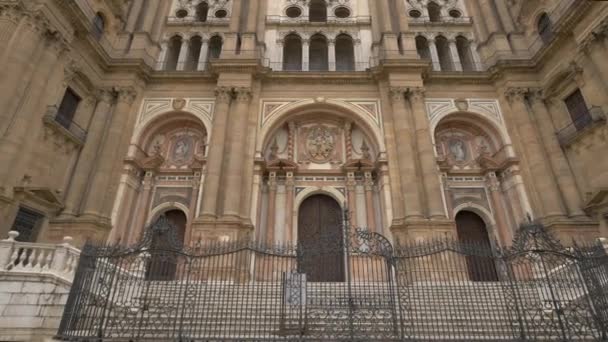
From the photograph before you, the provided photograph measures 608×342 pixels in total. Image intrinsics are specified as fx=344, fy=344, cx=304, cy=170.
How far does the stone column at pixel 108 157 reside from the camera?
47.1 feet

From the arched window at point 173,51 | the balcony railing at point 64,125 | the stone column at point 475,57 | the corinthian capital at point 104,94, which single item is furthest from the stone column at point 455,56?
the balcony railing at point 64,125

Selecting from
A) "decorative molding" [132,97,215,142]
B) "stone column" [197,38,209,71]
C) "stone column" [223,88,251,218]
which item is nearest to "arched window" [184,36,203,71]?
"stone column" [197,38,209,71]

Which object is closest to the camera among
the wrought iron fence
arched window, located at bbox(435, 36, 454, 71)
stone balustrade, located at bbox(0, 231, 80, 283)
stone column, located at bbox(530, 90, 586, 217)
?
the wrought iron fence

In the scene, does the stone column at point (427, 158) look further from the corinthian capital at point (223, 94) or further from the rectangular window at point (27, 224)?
the rectangular window at point (27, 224)

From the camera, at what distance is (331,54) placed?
19.3 m

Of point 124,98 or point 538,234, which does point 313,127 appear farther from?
point 538,234

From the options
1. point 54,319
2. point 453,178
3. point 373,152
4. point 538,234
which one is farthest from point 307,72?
point 54,319

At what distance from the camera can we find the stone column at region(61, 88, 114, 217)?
46.8 feet

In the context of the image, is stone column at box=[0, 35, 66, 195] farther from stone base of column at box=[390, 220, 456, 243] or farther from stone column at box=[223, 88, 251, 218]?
stone base of column at box=[390, 220, 456, 243]

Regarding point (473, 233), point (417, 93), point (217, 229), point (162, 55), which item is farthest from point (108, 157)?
point (473, 233)

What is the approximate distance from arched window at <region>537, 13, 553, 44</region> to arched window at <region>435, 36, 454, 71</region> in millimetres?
4346

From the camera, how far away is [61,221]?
1366 cm

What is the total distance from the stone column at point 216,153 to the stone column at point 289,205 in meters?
3.21

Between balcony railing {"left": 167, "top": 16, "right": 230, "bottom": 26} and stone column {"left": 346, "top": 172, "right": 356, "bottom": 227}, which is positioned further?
balcony railing {"left": 167, "top": 16, "right": 230, "bottom": 26}
